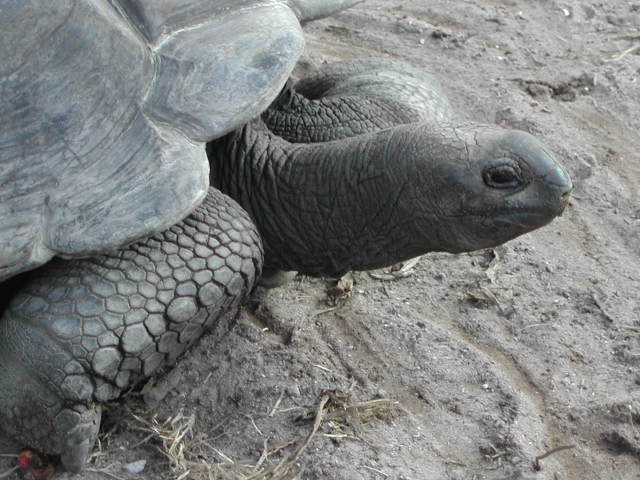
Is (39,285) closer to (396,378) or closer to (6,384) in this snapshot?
(6,384)

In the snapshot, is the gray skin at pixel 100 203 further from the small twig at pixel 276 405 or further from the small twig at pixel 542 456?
the small twig at pixel 542 456

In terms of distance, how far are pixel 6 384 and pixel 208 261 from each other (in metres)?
0.67

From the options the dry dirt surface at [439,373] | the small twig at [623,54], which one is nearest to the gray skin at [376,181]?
the dry dirt surface at [439,373]

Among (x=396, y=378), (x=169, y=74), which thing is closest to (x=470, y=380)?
(x=396, y=378)

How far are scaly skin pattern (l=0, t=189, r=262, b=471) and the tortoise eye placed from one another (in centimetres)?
77

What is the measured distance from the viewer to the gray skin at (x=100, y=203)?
2531mm

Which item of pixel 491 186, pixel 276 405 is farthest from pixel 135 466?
pixel 491 186

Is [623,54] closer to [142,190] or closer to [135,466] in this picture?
[142,190]

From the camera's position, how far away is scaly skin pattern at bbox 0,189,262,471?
2.57 m

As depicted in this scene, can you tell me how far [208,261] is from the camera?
108 inches

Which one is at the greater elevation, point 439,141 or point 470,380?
point 439,141

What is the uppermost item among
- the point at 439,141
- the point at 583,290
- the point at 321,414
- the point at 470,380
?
the point at 439,141

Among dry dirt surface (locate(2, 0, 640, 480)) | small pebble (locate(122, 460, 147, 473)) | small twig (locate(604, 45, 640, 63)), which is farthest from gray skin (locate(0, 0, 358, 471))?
small twig (locate(604, 45, 640, 63))

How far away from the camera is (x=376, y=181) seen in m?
2.98
